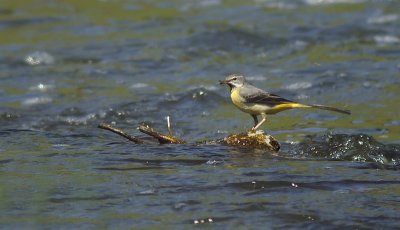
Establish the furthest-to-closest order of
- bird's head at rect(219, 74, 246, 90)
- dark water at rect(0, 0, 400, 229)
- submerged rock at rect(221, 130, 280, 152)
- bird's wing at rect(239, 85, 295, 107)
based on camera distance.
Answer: bird's head at rect(219, 74, 246, 90), bird's wing at rect(239, 85, 295, 107), submerged rock at rect(221, 130, 280, 152), dark water at rect(0, 0, 400, 229)

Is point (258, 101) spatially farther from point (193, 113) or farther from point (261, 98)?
point (193, 113)

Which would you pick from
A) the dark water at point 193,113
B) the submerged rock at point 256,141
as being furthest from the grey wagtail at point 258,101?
the dark water at point 193,113

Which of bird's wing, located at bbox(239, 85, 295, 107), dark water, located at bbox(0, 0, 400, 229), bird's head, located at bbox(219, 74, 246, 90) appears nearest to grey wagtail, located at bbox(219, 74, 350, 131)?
bird's wing, located at bbox(239, 85, 295, 107)

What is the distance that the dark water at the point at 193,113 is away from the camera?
7535 mm

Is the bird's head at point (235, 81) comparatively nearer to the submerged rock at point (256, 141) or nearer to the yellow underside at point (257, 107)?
the yellow underside at point (257, 107)

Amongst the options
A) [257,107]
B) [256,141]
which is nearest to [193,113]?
[257,107]

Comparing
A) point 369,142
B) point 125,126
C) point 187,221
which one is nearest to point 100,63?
point 125,126

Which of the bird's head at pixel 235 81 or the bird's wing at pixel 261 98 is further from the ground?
the bird's head at pixel 235 81

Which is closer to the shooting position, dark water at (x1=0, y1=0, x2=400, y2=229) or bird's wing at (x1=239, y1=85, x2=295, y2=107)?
dark water at (x1=0, y1=0, x2=400, y2=229)

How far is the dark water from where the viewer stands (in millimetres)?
7535

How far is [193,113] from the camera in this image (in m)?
12.8

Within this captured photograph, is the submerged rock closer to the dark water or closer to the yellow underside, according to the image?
the dark water

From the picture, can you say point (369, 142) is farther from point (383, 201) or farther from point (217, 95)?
point (217, 95)

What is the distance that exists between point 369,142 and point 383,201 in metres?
2.25
